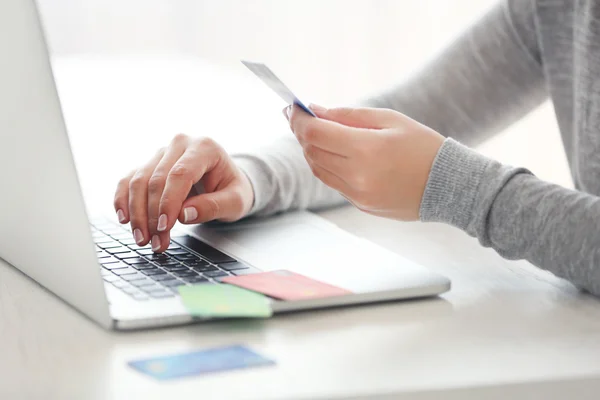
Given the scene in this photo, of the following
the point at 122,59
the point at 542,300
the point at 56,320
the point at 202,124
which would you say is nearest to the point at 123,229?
the point at 56,320

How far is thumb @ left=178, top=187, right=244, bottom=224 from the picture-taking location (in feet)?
2.79

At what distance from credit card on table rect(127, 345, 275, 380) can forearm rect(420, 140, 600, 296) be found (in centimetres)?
28

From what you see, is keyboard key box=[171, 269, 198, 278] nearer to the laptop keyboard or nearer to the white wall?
the laptop keyboard

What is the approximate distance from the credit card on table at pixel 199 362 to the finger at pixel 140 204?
259 mm

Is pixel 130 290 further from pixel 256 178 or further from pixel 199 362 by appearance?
pixel 256 178

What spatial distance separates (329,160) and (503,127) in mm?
456

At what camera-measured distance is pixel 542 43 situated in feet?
3.50

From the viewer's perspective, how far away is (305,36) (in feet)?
8.66

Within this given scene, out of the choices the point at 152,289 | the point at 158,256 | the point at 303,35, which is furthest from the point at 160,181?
the point at 303,35

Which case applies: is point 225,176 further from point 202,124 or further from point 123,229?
point 202,124

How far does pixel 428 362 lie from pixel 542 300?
7.5 inches

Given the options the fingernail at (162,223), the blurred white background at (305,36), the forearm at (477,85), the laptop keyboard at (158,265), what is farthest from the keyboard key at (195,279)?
the blurred white background at (305,36)

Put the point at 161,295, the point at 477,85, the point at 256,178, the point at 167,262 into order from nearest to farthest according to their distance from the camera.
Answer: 1. the point at 161,295
2. the point at 167,262
3. the point at 256,178
4. the point at 477,85

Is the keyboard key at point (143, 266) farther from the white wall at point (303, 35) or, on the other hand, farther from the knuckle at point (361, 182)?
the white wall at point (303, 35)
